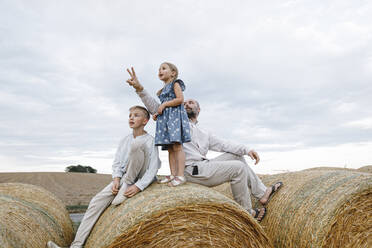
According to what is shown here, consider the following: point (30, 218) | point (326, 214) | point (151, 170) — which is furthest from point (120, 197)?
point (326, 214)

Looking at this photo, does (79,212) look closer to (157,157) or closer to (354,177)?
(157,157)

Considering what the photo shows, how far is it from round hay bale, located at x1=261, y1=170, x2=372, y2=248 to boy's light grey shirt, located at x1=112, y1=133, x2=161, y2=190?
1.68 meters

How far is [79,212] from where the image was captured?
43.1ft

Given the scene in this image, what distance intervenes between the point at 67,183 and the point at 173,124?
20.7m

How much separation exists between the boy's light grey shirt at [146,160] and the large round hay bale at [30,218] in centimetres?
111

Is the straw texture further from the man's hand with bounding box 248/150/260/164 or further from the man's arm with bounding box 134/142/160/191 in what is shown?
the man's arm with bounding box 134/142/160/191

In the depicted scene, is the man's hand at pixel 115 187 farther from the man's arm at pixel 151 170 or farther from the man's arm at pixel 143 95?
the man's arm at pixel 143 95

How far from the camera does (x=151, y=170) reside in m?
3.95

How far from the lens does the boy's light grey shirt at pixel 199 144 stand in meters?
4.50

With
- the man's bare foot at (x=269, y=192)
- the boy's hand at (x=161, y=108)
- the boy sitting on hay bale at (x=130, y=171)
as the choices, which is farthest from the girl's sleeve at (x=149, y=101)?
the man's bare foot at (x=269, y=192)

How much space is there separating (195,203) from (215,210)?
198mm

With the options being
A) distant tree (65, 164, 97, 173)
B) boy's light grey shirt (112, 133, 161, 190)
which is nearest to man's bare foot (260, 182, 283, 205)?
boy's light grey shirt (112, 133, 161, 190)

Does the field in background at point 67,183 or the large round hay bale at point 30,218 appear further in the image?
the field in background at point 67,183

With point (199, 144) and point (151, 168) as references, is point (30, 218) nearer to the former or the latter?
point (151, 168)
